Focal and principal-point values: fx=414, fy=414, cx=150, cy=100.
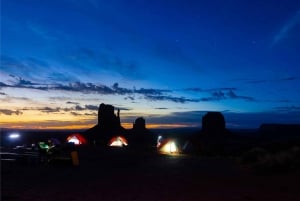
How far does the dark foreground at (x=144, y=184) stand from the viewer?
1384cm

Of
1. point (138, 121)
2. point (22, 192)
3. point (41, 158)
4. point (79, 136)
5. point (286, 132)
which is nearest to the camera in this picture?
point (22, 192)

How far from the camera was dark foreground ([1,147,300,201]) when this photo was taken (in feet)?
45.4

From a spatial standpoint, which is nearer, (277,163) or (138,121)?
(277,163)

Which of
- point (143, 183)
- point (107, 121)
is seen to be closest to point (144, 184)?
point (143, 183)

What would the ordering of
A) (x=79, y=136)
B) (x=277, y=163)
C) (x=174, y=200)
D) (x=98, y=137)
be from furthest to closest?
(x=98, y=137) < (x=79, y=136) < (x=277, y=163) < (x=174, y=200)

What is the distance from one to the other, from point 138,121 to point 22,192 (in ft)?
247

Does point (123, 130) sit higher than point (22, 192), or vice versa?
point (123, 130)

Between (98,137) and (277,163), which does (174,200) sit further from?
(98,137)

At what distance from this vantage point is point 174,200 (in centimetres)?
1302

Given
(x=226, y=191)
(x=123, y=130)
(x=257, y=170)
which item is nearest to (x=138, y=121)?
(x=123, y=130)

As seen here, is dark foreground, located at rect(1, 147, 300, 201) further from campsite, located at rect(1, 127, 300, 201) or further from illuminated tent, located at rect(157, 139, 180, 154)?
illuminated tent, located at rect(157, 139, 180, 154)

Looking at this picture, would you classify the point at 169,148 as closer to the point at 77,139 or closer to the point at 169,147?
the point at 169,147

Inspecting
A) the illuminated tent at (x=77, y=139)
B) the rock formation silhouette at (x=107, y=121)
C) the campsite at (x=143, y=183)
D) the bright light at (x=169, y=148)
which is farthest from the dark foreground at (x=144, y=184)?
the rock formation silhouette at (x=107, y=121)

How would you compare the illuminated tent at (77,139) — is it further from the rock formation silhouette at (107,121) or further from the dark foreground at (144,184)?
the rock formation silhouette at (107,121)
